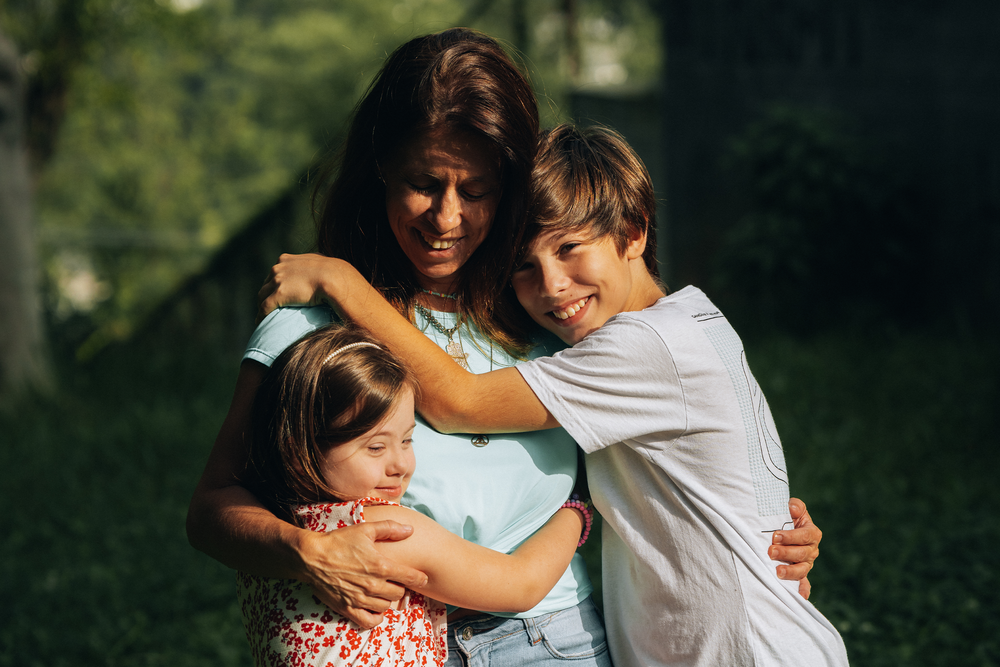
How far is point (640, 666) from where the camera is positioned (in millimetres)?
1768

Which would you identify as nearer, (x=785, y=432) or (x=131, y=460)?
(x=785, y=432)

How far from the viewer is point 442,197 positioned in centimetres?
178

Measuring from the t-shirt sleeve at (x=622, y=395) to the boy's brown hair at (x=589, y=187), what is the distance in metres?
0.32

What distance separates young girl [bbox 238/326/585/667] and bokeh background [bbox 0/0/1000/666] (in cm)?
70

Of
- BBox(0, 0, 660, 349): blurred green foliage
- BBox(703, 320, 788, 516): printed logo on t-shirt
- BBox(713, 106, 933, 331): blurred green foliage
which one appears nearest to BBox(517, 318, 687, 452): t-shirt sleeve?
BBox(703, 320, 788, 516): printed logo on t-shirt

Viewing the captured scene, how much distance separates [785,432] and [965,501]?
114 cm

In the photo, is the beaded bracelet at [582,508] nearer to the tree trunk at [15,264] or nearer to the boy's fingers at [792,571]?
the boy's fingers at [792,571]

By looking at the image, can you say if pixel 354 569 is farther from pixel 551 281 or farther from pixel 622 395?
pixel 551 281

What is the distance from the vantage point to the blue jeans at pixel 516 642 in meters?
1.68

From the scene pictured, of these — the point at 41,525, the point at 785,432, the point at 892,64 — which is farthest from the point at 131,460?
the point at 892,64

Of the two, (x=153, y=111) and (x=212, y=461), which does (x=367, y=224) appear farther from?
(x=153, y=111)

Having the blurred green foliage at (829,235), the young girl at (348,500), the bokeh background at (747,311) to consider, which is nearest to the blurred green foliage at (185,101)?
the bokeh background at (747,311)

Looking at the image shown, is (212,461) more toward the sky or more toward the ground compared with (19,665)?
more toward the sky

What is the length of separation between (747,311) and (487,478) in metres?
6.90
